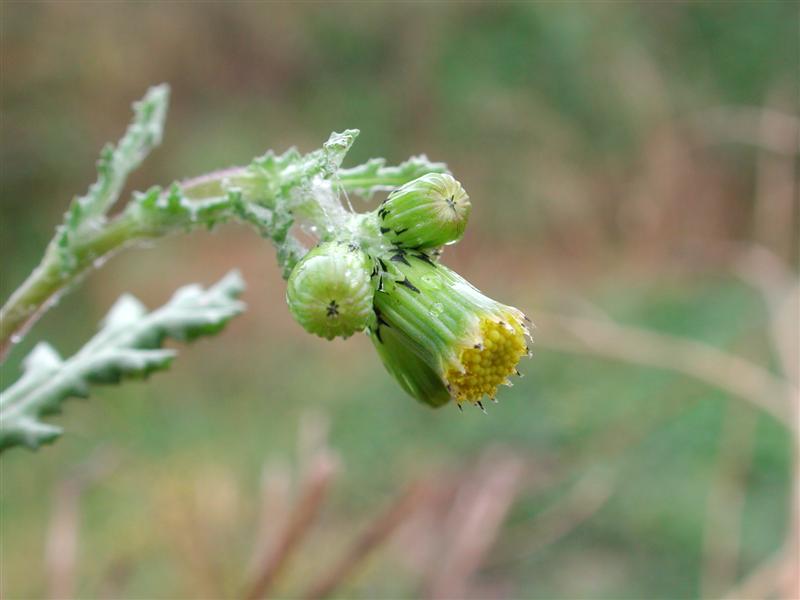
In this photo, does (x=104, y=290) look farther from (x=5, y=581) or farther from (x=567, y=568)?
(x=567, y=568)

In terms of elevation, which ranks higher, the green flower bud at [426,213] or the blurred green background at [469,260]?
the blurred green background at [469,260]

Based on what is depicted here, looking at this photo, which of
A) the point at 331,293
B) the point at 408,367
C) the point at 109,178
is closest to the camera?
the point at 331,293

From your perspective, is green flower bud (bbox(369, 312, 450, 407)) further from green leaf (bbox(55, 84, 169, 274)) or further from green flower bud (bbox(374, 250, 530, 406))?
green leaf (bbox(55, 84, 169, 274))

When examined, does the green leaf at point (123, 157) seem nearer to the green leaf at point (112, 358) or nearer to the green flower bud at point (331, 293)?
the green leaf at point (112, 358)

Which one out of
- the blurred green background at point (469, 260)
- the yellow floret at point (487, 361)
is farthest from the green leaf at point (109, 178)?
the blurred green background at point (469, 260)

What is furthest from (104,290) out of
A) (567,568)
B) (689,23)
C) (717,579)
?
(689,23)

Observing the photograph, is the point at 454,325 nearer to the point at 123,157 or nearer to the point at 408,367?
the point at 408,367

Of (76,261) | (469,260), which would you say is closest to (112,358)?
(76,261)

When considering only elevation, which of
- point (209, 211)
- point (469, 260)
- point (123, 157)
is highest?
point (469, 260)
